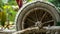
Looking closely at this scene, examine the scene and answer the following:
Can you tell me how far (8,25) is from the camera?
7.68ft

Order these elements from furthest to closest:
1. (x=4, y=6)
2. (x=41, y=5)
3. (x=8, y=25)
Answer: (x=4, y=6), (x=8, y=25), (x=41, y=5)

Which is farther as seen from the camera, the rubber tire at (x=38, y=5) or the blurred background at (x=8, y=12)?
the blurred background at (x=8, y=12)

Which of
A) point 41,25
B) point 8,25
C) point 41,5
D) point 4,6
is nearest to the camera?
point 41,25

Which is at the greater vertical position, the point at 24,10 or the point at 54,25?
the point at 24,10

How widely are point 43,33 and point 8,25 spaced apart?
1.62 ft

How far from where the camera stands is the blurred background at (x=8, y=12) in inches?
91.0

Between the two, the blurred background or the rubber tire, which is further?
the blurred background

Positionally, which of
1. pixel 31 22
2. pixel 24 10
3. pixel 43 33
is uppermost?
pixel 24 10

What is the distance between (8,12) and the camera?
8.21ft

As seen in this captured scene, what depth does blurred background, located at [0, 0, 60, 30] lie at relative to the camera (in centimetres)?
231

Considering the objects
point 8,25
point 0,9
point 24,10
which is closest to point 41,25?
point 24,10

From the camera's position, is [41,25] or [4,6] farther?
[4,6]

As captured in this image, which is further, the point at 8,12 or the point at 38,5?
the point at 8,12

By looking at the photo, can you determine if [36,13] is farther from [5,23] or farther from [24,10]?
[5,23]
